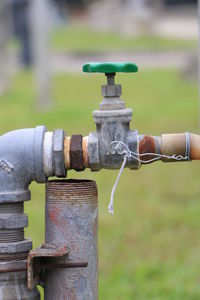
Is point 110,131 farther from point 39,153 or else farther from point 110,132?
point 39,153

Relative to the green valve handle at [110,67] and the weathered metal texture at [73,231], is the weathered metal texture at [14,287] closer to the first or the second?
the weathered metal texture at [73,231]

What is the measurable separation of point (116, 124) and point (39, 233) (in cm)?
308

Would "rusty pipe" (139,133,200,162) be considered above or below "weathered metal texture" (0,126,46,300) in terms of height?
above

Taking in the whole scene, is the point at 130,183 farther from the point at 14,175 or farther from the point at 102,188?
the point at 14,175

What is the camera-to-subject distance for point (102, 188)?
6863mm

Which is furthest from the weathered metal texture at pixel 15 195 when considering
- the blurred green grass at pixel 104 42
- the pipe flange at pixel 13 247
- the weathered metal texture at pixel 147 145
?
the blurred green grass at pixel 104 42

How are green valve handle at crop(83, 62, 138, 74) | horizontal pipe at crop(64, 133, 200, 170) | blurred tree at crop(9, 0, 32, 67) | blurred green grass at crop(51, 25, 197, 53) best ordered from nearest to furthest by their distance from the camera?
green valve handle at crop(83, 62, 138, 74), horizontal pipe at crop(64, 133, 200, 170), blurred tree at crop(9, 0, 32, 67), blurred green grass at crop(51, 25, 197, 53)

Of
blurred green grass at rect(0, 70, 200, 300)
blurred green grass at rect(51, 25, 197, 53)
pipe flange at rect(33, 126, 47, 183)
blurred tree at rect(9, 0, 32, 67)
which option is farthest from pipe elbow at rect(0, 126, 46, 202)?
blurred green grass at rect(51, 25, 197, 53)

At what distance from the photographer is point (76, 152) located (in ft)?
8.24

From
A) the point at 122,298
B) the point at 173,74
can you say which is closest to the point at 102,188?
the point at 122,298

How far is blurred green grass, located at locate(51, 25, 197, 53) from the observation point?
22812mm

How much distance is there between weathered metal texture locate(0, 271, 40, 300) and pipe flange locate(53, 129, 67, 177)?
0.29m

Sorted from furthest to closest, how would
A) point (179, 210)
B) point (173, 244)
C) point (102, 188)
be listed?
point (102, 188) → point (179, 210) → point (173, 244)

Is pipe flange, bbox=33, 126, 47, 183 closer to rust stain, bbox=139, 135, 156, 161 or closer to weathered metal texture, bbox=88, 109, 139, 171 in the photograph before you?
weathered metal texture, bbox=88, 109, 139, 171
